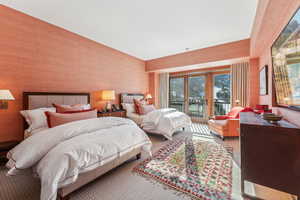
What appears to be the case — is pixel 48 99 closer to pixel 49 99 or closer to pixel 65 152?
pixel 49 99

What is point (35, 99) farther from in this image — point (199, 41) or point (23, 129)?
point (199, 41)

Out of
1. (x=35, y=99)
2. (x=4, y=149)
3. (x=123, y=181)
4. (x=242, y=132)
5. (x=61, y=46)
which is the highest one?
(x=61, y=46)

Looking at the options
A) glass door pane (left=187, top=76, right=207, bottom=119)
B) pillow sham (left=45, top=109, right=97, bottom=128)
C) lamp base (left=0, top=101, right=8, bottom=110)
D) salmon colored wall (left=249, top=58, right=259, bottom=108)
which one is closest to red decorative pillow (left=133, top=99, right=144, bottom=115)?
pillow sham (left=45, top=109, right=97, bottom=128)

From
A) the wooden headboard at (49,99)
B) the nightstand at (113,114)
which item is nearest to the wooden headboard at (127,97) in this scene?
the nightstand at (113,114)

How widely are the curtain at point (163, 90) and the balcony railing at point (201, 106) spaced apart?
52cm

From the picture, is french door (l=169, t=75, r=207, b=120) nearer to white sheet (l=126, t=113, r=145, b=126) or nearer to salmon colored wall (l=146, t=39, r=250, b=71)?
salmon colored wall (l=146, t=39, r=250, b=71)

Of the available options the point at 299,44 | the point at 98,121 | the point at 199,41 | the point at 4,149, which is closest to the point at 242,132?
the point at 299,44

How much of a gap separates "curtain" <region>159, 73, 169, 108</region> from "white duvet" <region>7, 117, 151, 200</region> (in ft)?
13.7

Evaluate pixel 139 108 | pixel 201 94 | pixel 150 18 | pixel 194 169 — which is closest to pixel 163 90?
pixel 201 94

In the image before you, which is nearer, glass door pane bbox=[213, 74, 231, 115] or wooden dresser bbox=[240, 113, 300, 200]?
wooden dresser bbox=[240, 113, 300, 200]

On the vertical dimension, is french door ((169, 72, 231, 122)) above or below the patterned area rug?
above

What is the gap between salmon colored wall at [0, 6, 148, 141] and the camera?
2.40 metres

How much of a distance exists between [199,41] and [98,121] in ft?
11.9

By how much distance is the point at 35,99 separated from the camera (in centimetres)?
260
